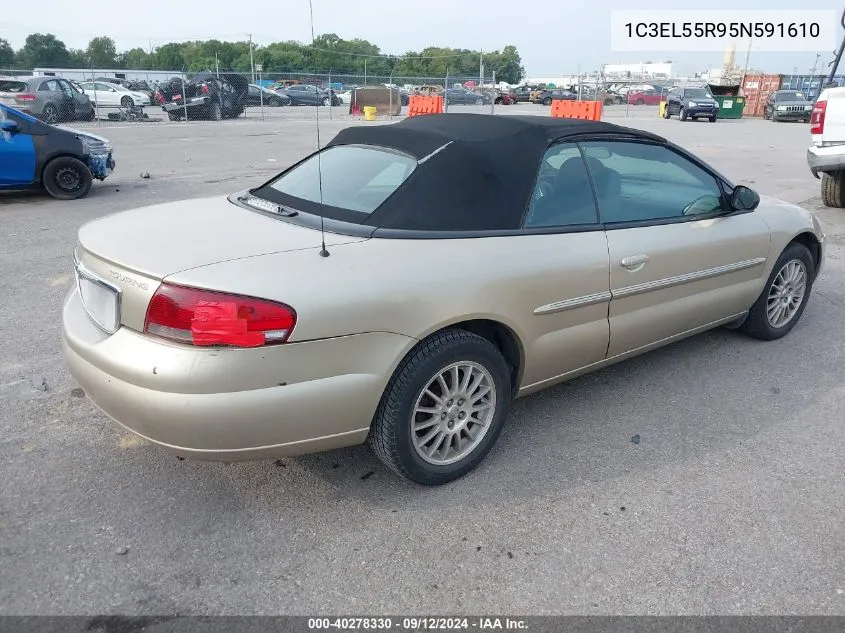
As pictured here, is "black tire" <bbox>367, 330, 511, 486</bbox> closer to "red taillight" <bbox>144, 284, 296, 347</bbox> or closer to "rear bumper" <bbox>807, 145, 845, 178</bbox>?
"red taillight" <bbox>144, 284, 296, 347</bbox>

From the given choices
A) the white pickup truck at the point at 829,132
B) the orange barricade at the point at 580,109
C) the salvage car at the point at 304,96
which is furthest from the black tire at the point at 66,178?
the salvage car at the point at 304,96

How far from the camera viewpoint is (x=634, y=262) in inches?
134

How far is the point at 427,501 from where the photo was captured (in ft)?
9.27

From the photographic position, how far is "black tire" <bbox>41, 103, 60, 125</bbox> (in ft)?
68.4

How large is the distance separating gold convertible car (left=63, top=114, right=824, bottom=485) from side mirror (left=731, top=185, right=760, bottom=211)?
0.07 feet

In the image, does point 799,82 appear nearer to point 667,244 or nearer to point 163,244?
point 667,244

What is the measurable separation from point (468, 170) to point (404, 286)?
772mm

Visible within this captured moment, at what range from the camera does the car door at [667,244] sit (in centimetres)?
344

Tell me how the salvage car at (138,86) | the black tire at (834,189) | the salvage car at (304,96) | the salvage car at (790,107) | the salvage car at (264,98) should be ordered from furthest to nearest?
the salvage car at (304,96)
the salvage car at (138,86)
the salvage car at (790,107)
the salvage car at (264,98)
the black tire at (834,189)

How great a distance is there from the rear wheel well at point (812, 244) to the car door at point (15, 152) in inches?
352

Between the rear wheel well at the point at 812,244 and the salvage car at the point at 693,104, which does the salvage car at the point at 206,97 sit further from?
the rear wheel well at the point at 812,244

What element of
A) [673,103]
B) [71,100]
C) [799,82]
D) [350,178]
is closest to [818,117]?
[350,178]

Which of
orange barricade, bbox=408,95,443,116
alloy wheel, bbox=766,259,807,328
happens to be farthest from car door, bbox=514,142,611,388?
orange barricade, bbox=408,95,443,116

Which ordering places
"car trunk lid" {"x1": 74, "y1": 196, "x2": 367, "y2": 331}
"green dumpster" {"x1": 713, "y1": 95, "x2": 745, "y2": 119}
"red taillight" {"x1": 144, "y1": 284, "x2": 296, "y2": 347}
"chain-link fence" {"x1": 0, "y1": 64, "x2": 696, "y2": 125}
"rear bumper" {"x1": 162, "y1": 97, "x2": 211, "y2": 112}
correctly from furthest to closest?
1. "green dumpster" {"x1": 713, "y1": 95, "x2": 745, "y2": 119}
2. "rear bumper" {"x1": 162, "y1": 97, "x2": 211, "y2": 112}
3. "chain-link fence" {"x1": 0, "y1": 64, "x2": 696, "y2": 125}
4. "car trunk lid" {"x1": 74, "y1": 196, "x2": 367, "y2": 331}
5. "red taillight" {"x1": 144, "y1": 284, "x2": 296, "y2": 347}
